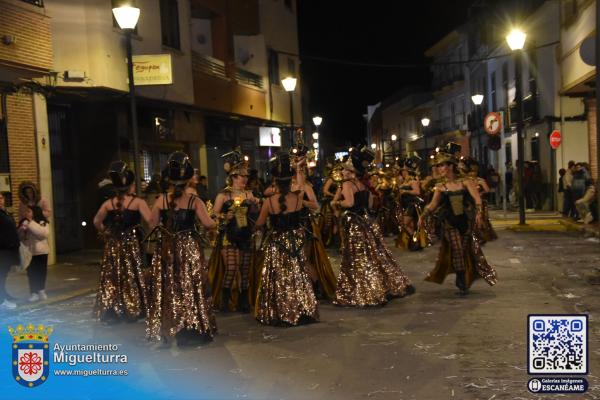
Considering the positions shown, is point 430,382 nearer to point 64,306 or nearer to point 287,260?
point 287,260

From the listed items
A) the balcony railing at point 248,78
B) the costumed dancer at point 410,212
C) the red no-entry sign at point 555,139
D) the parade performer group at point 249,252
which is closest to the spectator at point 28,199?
the parade performer group at point 249,252

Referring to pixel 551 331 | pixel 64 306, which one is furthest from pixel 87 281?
pixel 551 331

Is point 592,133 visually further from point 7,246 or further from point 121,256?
point 7,246

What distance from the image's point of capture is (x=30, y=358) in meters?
5.66

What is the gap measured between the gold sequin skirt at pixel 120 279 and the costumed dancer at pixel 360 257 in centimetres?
252

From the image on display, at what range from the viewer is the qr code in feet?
15.6

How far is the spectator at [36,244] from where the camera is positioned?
10336 mm

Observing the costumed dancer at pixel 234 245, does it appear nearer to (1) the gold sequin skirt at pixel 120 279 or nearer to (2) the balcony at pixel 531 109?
(1) the gold sequin skirt at pixel 120 279

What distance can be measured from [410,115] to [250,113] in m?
44.6

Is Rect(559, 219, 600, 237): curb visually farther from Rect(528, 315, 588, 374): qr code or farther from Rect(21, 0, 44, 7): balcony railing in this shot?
Rect(21, 0, 44, 7): balcony railing

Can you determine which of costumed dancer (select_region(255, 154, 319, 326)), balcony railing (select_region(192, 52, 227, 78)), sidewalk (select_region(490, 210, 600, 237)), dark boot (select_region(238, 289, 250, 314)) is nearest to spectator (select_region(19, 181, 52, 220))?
dark boot (select_region(238, 289, 250, 314))

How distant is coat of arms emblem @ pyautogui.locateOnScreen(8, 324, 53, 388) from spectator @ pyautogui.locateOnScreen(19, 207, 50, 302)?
4.87 m

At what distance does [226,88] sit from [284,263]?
16437 mm

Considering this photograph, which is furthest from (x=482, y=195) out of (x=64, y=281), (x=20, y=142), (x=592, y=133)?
(x=592, y=133)
